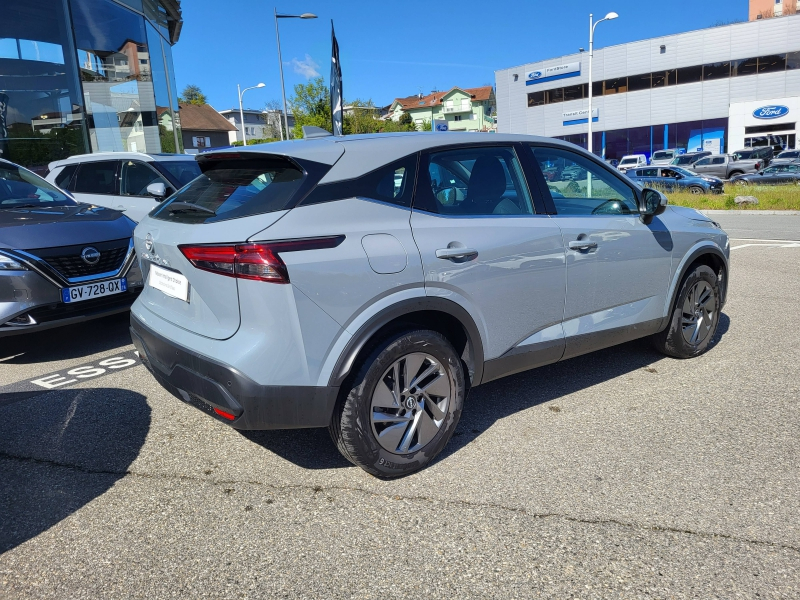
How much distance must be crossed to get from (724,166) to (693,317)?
33.3 m

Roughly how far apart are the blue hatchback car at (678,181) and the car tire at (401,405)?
23575mm

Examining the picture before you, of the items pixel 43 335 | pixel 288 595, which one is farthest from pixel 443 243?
pixel 43 335

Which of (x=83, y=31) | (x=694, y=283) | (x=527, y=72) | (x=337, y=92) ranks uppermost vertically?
(x=527, y=72)

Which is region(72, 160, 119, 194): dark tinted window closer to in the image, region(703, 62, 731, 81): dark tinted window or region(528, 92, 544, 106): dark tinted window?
region(703, 62, 731, 81): dark tinted window

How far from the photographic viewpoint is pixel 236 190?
10.1ft

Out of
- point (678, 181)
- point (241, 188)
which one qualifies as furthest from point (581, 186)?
point (678, 181)

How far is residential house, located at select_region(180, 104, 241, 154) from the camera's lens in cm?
7306

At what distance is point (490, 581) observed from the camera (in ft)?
7.88

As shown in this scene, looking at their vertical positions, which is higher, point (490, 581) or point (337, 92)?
point (337, 92)

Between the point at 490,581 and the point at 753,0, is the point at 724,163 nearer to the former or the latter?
the point at 490,581

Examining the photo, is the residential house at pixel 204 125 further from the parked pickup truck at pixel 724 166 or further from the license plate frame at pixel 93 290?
the license plate frame at pixel 93 290

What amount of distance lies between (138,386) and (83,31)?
14.2 m

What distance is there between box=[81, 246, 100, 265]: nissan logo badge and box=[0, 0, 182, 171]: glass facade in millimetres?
9528

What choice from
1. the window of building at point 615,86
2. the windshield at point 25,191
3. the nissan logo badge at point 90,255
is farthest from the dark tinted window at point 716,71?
the nissan logo badge at point 90,255
